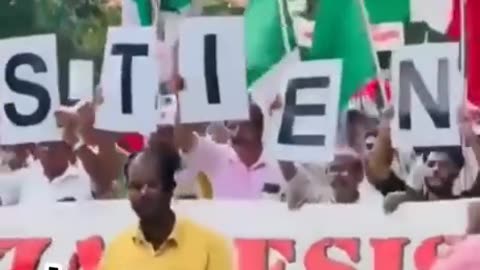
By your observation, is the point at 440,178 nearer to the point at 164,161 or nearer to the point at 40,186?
the point at 164,161

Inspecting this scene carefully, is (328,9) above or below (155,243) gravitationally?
above

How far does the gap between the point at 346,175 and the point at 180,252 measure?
6.5 inches

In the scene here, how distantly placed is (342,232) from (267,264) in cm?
7

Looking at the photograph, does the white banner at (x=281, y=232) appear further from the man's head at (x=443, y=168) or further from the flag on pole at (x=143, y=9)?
the flag on pole at (x=143, y=9)

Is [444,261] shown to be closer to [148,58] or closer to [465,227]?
[465,227]

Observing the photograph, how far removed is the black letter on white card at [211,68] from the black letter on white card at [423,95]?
0.16 metres

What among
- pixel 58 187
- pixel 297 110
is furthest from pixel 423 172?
pixel 58 187

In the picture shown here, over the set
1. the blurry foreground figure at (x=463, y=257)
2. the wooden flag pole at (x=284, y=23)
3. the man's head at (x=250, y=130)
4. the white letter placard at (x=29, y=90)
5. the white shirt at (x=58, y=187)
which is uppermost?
the wooden flag pole at (x=284, y=23)

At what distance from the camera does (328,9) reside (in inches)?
34.0

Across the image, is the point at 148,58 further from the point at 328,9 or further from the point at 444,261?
the point at 444,261

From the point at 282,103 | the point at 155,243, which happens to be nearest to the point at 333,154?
the point at 282,103

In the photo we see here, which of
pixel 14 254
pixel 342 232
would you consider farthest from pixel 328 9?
pixel 14 254

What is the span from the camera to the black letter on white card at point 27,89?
2.96 feet

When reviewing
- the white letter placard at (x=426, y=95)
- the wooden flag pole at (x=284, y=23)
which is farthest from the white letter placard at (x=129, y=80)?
the white letter placard at (x=426, y=95)
